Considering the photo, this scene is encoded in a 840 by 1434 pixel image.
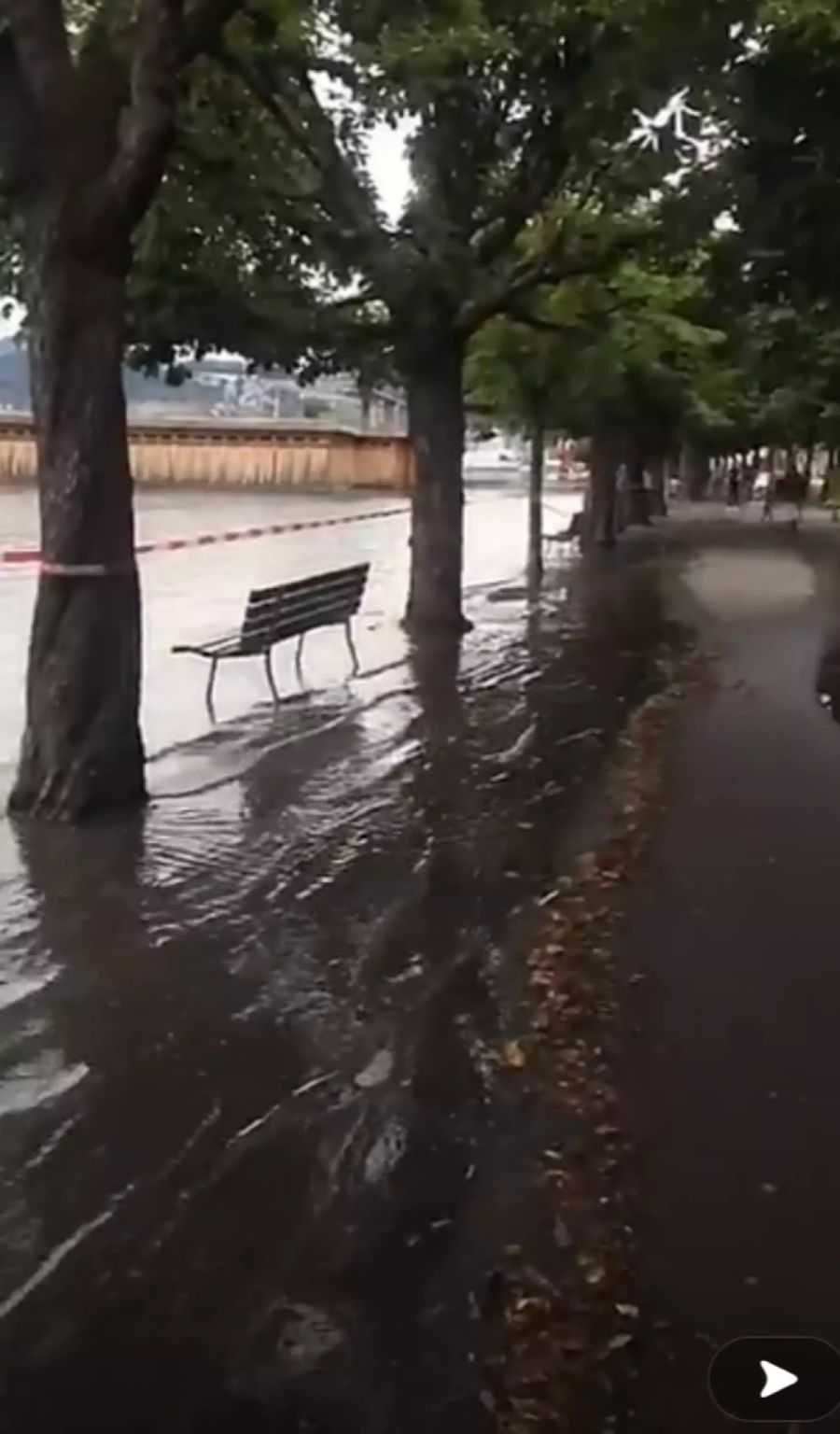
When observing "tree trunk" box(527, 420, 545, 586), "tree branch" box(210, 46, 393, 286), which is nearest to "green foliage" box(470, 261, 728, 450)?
"tree trunk" box(527, 420, 545, 586)

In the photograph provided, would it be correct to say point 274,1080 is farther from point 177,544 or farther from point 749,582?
point 177,544

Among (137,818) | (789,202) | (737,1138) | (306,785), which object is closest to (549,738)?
(306,785)

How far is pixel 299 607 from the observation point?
14711 millimetres

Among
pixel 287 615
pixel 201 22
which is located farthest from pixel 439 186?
pixel 201 22

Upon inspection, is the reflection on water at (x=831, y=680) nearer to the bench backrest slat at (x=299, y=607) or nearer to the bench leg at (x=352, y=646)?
the bench leg at (x=352, y=646)

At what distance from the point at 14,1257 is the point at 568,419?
23.1 metres

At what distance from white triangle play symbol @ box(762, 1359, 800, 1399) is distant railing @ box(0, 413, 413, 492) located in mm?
50403

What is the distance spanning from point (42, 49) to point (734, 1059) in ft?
19.1

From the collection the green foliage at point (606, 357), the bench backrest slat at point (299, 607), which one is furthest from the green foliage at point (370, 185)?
the bench backrest slat at point (299, 607)

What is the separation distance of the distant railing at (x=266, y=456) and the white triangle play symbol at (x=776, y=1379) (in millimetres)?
50403

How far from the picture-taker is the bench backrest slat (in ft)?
45.2

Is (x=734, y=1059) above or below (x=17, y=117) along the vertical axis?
below

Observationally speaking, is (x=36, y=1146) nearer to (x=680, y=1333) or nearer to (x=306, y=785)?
(x=680, y=1333)

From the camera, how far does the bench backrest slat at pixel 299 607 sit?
1379 centimetres
